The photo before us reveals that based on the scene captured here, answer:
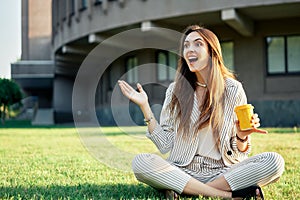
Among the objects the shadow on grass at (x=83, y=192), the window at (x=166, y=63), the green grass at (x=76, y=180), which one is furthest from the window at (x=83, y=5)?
the shadow on grass at (x=83, y=192)

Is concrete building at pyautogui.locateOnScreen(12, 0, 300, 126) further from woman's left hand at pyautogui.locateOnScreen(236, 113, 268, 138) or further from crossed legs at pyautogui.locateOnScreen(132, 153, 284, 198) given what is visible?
woman's left hand at pyautogui.locateOnScreen(236, 113, 268, 138)

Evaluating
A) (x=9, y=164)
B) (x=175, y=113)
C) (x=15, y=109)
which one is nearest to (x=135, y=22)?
(x=9, y=164)

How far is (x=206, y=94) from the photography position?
417 cm

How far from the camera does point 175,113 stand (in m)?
4.27

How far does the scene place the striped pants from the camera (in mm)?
3861

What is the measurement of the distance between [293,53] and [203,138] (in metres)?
16.2

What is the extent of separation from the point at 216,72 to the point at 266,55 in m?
16.3

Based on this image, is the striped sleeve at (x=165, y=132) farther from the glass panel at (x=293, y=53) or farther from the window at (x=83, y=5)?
the window at (x=83, y=5)

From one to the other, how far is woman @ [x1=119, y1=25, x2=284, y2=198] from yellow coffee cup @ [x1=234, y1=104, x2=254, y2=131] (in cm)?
29

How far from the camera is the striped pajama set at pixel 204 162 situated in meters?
3.87

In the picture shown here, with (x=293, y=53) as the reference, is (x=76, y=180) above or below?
below

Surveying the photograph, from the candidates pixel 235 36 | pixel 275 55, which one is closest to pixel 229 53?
pixel 235 36

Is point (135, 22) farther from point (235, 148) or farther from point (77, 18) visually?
point (235, 148)

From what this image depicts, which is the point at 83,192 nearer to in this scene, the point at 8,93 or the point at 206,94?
the point at 206,94
